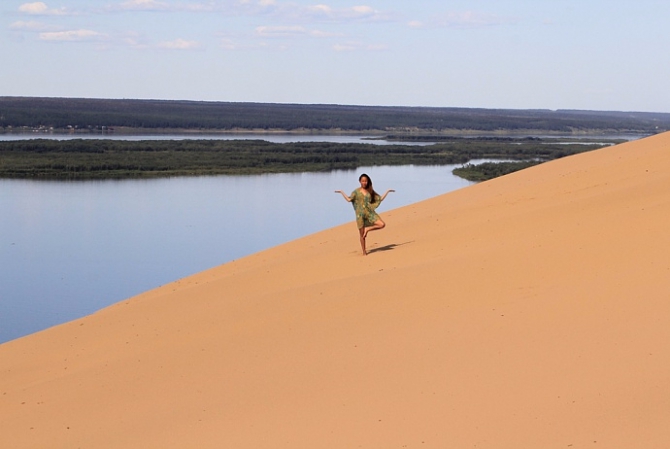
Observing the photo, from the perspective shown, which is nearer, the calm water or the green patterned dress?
the green patterned dress

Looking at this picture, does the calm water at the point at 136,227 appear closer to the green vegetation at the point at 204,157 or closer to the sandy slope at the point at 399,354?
the green vegetation at the point at 204,157

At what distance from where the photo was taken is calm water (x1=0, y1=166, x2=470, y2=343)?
16.2 m

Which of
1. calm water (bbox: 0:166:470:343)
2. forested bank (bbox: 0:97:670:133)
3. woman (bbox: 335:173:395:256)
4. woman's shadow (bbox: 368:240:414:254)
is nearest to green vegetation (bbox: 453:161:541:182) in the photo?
calm water (bbox: 0:166:470:343)

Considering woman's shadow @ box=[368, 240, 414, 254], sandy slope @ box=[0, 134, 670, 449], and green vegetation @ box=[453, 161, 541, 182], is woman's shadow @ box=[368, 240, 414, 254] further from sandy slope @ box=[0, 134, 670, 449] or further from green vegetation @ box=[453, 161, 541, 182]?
green vegetation @ box=[453, 161, 541, 182]

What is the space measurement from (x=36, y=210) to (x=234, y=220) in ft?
19.3

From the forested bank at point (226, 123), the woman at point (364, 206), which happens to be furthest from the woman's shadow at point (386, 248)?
the forested bank at point (226, 123)

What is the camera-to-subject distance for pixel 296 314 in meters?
7.70

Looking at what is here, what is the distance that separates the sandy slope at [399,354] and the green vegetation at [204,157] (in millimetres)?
32850

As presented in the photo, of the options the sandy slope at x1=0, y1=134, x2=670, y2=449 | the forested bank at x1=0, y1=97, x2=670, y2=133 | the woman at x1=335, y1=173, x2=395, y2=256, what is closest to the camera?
the sandy slope at x1=0, y1=134, x2=670, y2=449

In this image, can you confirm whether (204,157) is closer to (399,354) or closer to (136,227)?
(136,227)

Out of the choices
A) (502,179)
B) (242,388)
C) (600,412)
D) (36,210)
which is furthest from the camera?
(36,210)

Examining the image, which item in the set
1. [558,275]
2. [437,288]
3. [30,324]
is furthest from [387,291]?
[30,324]

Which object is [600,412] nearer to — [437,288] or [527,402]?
[527,402]

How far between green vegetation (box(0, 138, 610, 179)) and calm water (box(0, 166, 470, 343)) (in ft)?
12.5
